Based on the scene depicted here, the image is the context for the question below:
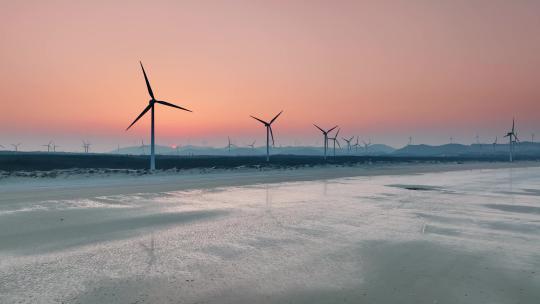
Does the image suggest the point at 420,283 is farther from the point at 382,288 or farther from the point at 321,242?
the point at 321,242

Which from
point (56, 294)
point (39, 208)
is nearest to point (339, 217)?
point (56, 294)

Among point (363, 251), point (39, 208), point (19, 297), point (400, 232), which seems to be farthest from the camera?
point (39, 208)

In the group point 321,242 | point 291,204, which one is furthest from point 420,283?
point 291,204

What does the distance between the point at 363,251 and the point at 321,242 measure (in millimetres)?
1407

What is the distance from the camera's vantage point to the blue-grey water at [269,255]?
6.80 meters

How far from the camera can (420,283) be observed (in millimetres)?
7285

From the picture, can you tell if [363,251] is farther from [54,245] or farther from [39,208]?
[39,208]

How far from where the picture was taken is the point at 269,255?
31.1 ft

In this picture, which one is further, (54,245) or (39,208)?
(39,208)

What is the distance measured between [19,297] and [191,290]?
9.66 ft

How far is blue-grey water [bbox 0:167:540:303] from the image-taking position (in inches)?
268

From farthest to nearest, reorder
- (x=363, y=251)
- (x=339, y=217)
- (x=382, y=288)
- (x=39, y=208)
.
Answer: (x=39, y=208) → (x=339, y=217) → (x=363, y=251) → (x=382, y=288)

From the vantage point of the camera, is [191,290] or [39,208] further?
[39,208]

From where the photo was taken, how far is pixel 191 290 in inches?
272
